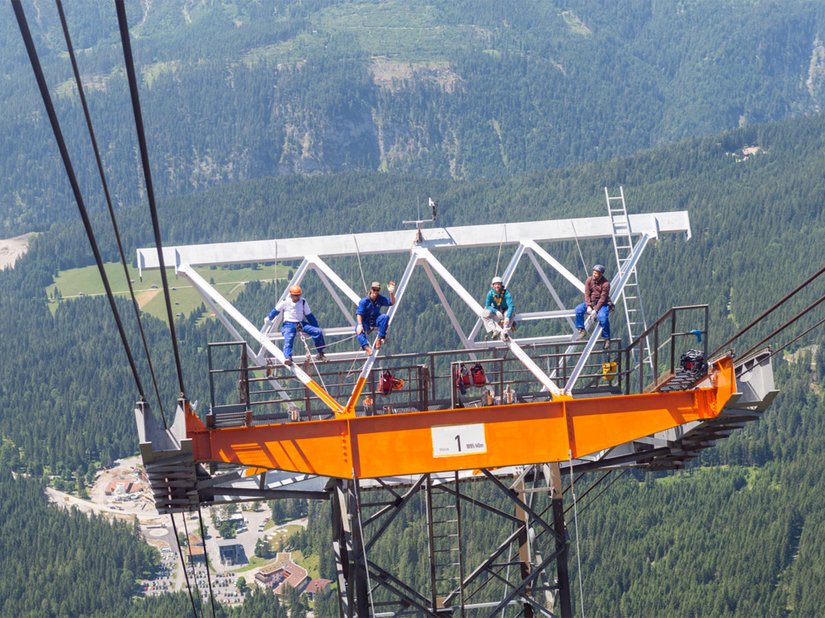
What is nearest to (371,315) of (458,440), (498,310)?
(498,310)

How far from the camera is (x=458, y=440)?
3784 centimetres

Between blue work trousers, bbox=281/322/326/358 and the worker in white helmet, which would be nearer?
the worker in white helmet

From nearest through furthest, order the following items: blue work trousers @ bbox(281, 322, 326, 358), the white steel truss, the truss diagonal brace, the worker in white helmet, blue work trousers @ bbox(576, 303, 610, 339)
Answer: the truss diagonal brace
the worker in white helmet
blue work trousers @ bbox(281, 322, 326, 358)
blue work trousers @ bbox(576, 303, 610, 339)
the white steel truss

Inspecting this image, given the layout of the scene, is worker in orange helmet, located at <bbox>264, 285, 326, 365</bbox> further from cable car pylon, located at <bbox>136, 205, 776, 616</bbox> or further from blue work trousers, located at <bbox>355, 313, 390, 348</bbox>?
blue work trousers, located at <bbox>355, 313, 390, 348</bbox>

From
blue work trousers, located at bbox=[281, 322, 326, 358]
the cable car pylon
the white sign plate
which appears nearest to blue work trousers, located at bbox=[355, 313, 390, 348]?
the cable car pylon

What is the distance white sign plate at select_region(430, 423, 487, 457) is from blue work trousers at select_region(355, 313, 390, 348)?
2.88 metres

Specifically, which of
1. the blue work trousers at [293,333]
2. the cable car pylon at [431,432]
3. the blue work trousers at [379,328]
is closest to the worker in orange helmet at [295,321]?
the blue work trousers at [293,333]

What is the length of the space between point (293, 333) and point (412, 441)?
4.83 meters

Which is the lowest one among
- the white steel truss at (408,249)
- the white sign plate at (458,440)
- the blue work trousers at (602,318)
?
the white sign plate at (458,440)

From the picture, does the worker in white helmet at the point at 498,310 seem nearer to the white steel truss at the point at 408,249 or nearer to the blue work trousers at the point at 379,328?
the white steel truss at the point at 408,249

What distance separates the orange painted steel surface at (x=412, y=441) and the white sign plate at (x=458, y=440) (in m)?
0.02

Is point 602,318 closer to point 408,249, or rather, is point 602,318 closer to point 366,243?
point 408,249

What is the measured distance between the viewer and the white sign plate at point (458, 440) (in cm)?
3778

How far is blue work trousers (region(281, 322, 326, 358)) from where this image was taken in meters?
41.0
